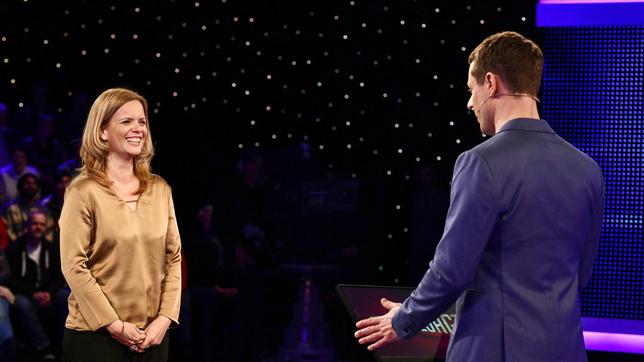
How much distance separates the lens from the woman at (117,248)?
2658mm

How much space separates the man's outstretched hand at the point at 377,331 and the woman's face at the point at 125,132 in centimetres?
113

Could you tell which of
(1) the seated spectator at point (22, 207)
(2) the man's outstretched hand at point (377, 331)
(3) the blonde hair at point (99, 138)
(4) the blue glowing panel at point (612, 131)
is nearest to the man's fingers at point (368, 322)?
(2) the man's outstretched hand at point (377, 331)

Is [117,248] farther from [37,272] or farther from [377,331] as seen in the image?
[37,272]

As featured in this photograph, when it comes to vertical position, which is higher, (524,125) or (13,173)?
(524,125)

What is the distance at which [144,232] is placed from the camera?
2742 mm

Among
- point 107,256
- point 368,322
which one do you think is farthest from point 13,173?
point 368,322

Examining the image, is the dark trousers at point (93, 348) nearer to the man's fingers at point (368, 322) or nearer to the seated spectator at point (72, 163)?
the man's fingers at point (368, 322)

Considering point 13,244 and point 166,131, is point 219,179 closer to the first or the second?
point 166,131

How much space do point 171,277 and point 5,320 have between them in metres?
3.17

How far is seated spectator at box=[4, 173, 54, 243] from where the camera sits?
6.11m

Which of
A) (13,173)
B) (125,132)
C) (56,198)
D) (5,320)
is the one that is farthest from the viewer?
(13,173)

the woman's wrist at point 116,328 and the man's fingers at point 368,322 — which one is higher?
the man's fingers at point 368,322

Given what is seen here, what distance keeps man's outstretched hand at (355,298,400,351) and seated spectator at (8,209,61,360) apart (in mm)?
4145

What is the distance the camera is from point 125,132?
2795mm
